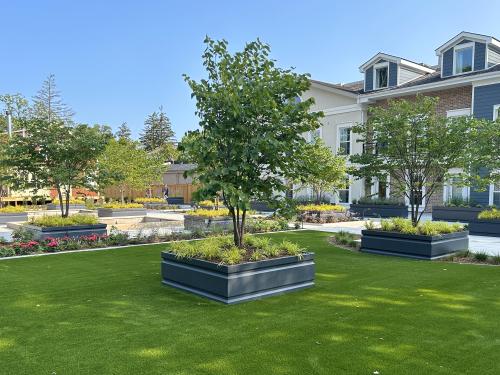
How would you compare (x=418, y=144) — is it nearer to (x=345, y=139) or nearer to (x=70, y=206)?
(x=345, y=139)

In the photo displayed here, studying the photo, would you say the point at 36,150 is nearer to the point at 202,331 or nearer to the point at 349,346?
the point at 202,331

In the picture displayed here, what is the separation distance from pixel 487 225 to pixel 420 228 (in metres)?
5.90

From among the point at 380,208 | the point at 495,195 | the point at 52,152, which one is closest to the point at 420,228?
the point at 52,152

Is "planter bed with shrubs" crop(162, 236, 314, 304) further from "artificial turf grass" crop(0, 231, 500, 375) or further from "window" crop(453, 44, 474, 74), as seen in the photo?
"window" crop(453, 44, 474, 74)

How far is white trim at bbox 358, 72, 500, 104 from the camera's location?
21528 millimetres

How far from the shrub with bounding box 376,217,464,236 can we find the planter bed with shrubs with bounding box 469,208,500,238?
4639mm

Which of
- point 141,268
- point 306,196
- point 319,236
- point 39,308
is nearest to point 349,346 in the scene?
point 39,308

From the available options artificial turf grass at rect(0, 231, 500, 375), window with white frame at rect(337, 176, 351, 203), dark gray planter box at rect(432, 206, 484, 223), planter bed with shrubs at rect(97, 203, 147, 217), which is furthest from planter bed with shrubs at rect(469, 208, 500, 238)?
planter bed with shrubs at rect(97, 203, 147, 217)

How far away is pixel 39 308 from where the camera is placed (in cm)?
598

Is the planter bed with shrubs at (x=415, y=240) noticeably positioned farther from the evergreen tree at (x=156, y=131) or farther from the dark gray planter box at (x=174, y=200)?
the evergreen tree at (x=156, y=131)

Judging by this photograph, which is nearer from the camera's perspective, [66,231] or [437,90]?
[66,231]

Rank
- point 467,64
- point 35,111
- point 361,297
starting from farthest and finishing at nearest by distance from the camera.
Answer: point 35,111, point 467,64, point 361,297

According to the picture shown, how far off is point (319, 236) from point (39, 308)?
10098 millimetres

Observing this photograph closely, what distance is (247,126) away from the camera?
6785 millimetres
